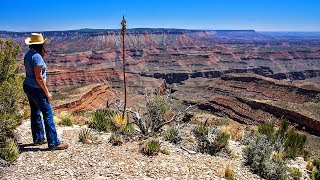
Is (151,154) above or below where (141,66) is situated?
above

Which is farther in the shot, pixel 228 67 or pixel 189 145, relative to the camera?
pixel 228 67

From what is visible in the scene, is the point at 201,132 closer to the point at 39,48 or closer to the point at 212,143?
the point at 212,143

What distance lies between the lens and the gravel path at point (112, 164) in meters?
6.86

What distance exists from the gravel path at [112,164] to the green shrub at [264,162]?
0.84 feet

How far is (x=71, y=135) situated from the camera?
364 inches

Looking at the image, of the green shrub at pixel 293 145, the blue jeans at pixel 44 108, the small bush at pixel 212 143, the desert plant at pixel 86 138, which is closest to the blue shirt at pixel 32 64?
the blue jeans at pixel 44 108

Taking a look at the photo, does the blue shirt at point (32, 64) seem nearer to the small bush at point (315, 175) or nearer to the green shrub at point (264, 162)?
the green shrub at point (264, 162)

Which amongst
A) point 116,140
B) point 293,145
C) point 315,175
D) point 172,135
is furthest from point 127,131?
point 293,145

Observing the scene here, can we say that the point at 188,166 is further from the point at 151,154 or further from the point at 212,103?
the point at 212,103

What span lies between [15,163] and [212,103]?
166 ft

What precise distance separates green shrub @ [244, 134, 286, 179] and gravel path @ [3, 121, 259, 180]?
0.84ft

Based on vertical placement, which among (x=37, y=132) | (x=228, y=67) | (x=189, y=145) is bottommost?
(x=228, y=67)

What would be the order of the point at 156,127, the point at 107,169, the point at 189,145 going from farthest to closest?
1. the point at 156,127
2. the point at 189,145
3. the point at 107,169

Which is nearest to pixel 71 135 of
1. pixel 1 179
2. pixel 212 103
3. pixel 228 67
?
pixel 1 179
